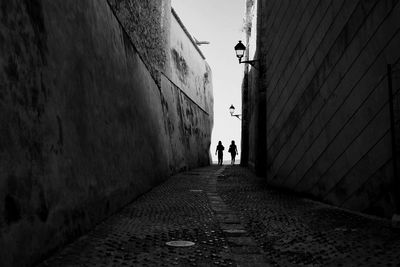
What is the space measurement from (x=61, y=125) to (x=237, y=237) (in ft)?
6.96

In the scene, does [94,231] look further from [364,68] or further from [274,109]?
[274,109]

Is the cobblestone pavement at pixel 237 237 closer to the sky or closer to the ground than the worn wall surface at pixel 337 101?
closer to the ground

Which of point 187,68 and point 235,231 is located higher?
point 187,68

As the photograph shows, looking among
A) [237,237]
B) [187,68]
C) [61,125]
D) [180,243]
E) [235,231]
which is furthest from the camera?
[187,68]

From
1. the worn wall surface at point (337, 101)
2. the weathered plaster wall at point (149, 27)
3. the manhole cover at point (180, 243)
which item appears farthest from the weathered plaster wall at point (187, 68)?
the manhole cover at point (180, 243)

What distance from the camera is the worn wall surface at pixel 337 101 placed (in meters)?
4.96

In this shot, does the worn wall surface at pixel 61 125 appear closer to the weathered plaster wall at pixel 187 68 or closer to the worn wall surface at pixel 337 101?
the worn wall surface at pixel 337 101

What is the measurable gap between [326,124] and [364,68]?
4.33 ft

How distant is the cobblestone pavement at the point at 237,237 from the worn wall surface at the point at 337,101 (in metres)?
0.50

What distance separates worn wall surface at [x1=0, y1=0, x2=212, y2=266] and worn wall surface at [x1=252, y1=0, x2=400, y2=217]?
312 centimetres

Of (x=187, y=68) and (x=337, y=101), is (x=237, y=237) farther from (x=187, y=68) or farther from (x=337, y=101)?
(x=187, y=68)

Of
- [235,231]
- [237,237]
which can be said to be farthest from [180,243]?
[235,231]

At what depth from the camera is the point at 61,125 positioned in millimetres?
4062

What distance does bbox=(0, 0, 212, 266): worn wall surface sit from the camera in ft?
9.87
